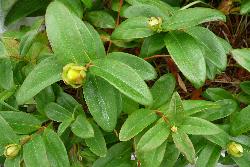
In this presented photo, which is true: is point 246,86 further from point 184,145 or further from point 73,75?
point 73,75

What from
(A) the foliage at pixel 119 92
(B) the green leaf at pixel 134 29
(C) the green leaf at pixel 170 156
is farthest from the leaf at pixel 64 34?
(C) the green leaf at pixel 170 156

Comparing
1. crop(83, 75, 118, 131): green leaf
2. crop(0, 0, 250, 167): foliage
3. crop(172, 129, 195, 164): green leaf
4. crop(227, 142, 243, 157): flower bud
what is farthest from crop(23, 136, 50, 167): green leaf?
crop(227, 142, 243, 157): flower bud

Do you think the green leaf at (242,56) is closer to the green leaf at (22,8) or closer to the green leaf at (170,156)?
the green leaf at (170,156)

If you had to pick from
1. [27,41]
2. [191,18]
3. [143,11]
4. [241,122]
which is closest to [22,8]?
[27,41]

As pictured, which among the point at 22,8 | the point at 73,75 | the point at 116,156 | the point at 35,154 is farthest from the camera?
the point at 22,8

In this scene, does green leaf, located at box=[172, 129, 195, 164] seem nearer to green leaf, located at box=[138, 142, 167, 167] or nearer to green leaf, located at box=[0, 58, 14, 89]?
green leaf, located at box=[138, 142, 167, 167]
